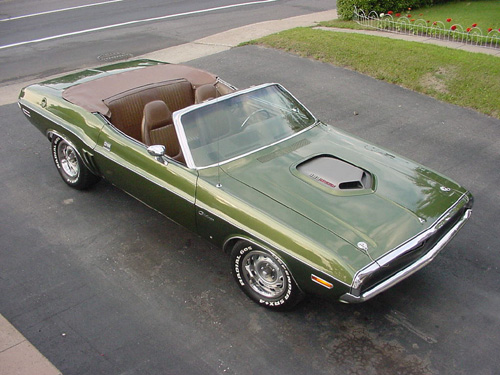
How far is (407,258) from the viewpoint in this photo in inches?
172

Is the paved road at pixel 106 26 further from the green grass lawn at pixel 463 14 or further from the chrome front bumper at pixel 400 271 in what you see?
the chrome front bumper at pixel 400 271

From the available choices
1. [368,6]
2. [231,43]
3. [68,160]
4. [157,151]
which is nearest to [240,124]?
[157,151]

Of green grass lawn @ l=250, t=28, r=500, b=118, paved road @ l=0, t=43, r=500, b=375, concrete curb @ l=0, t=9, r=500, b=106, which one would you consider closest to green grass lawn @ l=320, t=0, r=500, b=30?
concrete curb @ l=0, t=9, r=500, b=106

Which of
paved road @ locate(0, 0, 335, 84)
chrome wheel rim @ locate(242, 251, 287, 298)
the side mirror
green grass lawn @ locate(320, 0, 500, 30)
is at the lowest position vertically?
chrome wheel rim @ locate(242, 251, 287, 298)

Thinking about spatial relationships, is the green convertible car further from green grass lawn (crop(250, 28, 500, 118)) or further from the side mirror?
green grass lawn (crop(250, 28, 500, 118))

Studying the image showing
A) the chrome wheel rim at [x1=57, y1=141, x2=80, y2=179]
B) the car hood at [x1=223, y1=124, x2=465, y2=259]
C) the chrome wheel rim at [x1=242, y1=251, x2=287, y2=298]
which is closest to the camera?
the car hood at [x1=223, y1=124, x2=465, y2=259]

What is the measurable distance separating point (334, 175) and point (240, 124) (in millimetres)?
1132

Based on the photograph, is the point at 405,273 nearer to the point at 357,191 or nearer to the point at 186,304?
the point at 357,191

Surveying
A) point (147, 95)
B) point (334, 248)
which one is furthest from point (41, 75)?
point (334, 248)

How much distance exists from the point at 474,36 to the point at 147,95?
888cm

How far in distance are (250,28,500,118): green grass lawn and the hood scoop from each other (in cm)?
476

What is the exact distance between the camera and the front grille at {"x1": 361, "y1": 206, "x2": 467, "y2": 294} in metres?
4.10

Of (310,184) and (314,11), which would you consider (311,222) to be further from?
(314,11)

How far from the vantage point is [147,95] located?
6301mm
